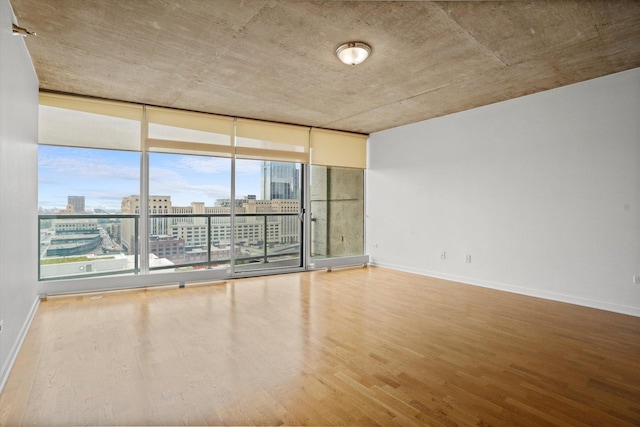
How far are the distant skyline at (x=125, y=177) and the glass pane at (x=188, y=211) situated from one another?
1 cm

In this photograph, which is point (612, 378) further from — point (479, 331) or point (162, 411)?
point (162, 411)

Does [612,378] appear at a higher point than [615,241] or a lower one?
lower

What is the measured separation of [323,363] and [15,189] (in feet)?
8.99

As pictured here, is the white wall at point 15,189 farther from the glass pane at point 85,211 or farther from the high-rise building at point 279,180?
the high-rise building at point 279,180

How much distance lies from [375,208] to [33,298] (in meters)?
5.25

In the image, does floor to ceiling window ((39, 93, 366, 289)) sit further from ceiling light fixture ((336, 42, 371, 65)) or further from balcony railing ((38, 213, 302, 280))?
ceiling light fixture ((336, 42, 371, 65))

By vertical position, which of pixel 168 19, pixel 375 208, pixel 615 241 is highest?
pixel 168 19

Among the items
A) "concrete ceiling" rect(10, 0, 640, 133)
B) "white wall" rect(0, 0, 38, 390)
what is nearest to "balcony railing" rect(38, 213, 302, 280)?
"white wall" rect(0, 0, 38, 390)

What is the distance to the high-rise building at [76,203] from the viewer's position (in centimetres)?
422

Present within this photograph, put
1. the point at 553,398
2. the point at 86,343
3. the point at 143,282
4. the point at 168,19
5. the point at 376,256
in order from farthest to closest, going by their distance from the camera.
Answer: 1. the point at 376,256
2. the point at 143,282
3. the point at 86,343
4. the point at 168,19
5. the point at 553,398

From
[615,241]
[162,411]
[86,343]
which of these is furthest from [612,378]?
[86,343]

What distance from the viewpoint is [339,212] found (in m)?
6.80

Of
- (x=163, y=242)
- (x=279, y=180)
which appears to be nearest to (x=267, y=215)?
(x=279, y=180)

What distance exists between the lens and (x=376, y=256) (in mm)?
6559
